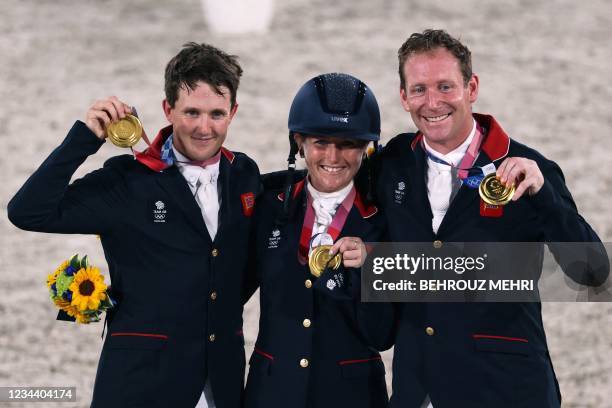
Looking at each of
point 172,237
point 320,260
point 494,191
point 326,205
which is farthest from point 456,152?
point 172,237

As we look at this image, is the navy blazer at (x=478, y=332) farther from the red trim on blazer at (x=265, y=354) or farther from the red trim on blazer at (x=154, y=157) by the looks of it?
the red trim on blazer at (x=154, y=157)

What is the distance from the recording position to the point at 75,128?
3.21m

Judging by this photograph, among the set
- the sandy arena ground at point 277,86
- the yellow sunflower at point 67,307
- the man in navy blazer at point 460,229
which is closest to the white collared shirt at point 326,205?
the man in navy blazer at point 460,229

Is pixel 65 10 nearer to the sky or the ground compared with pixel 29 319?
nearer to the sky

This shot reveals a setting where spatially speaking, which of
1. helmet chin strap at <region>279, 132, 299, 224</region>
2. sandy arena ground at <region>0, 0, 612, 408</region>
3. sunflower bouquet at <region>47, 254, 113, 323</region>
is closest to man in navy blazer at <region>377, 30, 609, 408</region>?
helmet chin strap at <region>279, 132, 299, 224</region>

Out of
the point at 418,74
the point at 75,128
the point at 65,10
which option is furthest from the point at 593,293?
the point at 65,10

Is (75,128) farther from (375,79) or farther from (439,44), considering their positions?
(375,79)

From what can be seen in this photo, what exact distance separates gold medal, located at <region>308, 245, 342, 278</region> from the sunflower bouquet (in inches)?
30.0

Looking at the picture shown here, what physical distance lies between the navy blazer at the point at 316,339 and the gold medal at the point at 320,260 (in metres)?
0.06

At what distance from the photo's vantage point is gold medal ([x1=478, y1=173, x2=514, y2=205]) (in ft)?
9.58

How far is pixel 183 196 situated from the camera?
3385 mm

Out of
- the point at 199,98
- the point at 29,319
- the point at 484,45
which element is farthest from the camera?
the point at 484,45

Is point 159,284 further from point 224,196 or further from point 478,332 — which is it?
point 478,332

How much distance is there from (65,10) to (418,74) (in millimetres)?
12653
